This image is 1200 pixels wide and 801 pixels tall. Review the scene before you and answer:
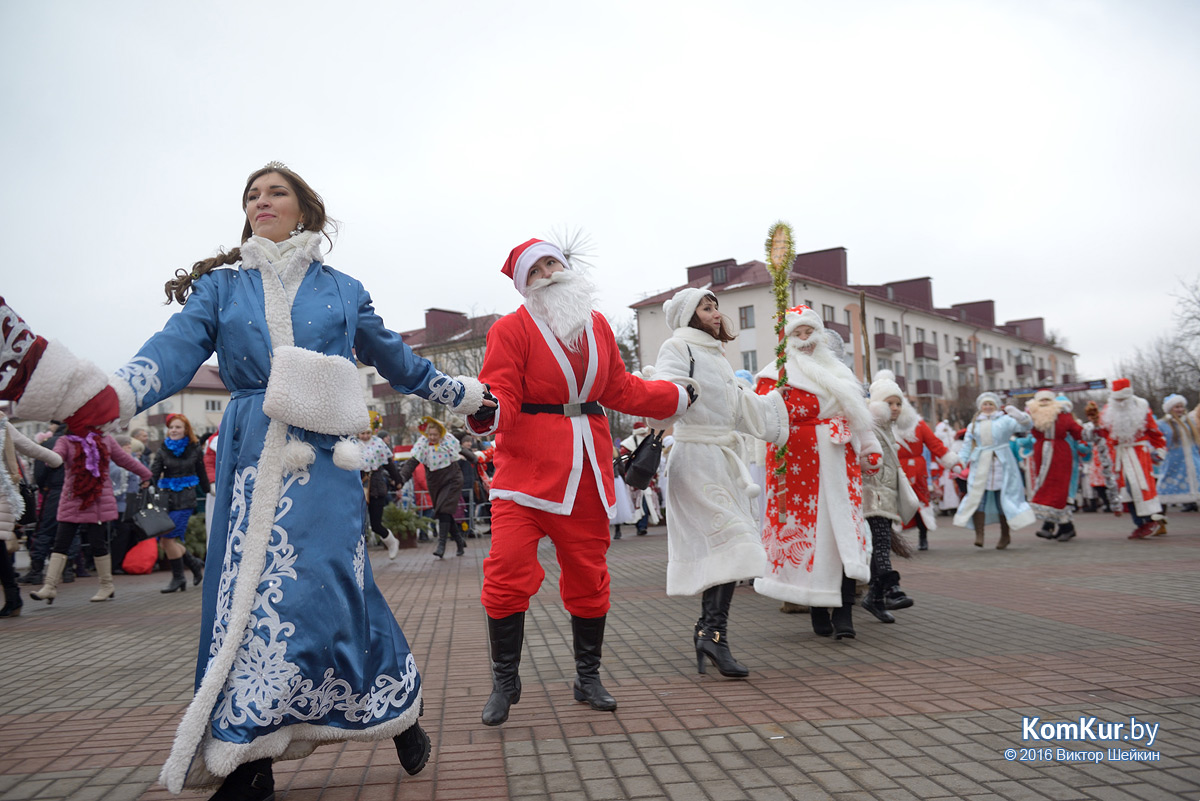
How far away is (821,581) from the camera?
577 centimetres

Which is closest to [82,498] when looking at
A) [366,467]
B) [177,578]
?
[177,578]

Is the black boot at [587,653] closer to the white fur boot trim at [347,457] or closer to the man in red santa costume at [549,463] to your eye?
the man in red santa costume at [549,463]

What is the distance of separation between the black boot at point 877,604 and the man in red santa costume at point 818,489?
495mm

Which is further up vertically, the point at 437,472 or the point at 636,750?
the point at 437,472

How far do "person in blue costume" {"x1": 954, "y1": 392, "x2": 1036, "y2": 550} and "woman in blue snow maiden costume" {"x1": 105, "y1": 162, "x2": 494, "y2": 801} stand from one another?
10.7 m

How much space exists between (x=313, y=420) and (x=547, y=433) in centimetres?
143

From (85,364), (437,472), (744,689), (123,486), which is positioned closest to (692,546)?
(744,689)

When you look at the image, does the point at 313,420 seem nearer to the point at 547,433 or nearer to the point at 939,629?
the point at 547,433

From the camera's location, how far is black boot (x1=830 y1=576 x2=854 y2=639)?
19.1 ft

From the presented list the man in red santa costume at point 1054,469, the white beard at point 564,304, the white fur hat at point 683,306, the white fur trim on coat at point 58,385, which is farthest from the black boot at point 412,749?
the man in red santa costume at point 1054,469

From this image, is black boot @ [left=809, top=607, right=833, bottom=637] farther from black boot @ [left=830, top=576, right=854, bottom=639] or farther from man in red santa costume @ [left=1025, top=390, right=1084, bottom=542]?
man in red santa costume @ [left=1025, top=390, right=1084, bottom=542]

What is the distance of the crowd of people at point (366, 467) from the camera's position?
109 inches

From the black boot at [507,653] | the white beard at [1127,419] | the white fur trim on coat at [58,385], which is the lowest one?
the black boot at [507,653]

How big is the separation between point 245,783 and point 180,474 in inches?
351
